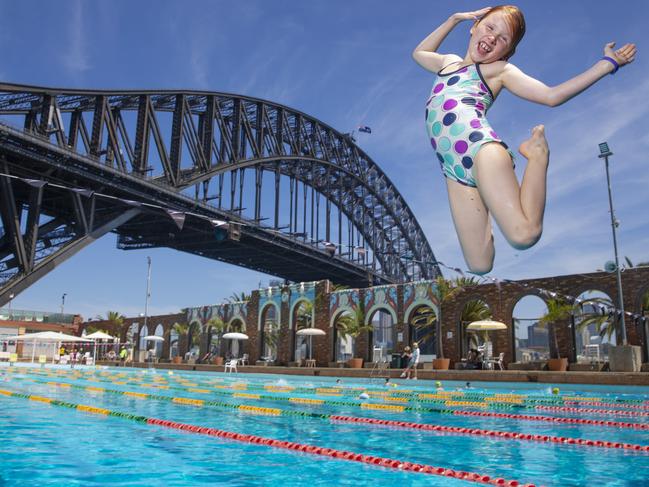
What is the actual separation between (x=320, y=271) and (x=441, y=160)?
191 ft

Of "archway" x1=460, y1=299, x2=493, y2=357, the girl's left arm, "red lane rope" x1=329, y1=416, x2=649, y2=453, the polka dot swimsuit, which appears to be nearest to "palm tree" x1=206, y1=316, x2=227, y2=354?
"archway" x1=460, y1=299, x2=493, y2=357

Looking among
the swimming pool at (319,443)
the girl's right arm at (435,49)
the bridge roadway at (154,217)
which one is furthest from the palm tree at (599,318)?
the girl's right arm at (435,49)

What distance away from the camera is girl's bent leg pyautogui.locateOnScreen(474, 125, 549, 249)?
7.83 ft

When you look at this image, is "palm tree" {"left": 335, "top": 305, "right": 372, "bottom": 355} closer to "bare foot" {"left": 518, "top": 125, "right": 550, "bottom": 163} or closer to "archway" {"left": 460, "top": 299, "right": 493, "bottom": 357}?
"archway" {"left": 460, "top": 299, "right": 493, "bottom": 357}

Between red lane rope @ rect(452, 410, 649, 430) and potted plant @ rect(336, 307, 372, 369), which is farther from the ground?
potted plant @ rect(336, 307, 372, 369)

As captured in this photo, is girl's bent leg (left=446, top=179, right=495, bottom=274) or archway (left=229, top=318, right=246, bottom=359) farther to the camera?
archway (left=229, top=318, right=246, bottom=359)

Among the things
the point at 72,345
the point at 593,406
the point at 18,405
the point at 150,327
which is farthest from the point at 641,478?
the point at 72,345

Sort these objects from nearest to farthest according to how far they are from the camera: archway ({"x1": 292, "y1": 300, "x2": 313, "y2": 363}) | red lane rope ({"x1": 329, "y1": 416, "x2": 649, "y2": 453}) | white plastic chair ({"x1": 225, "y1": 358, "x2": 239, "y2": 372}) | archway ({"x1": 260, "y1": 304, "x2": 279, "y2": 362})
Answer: red lane rope ({"x1": 329, "y1": 416, "x2": 649, "y2": 453}), white plastic chair ({"x1": 225, "y1": 358, "x2": 239, "y2": 372}), archway ({"x1": 292, "y1": 300, "x2": 313, "y2": 363}), archway ({"x1": 260, "y1": 304, "x2": 279, "y2": 362})

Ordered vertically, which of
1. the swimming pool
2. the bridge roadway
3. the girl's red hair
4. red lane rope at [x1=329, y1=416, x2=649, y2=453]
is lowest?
the swimming pool

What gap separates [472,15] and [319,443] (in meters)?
5.84

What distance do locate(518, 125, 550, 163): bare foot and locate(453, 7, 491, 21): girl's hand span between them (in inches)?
25.7

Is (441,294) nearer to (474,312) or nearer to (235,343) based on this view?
(474,312)

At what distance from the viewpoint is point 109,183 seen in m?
33.4

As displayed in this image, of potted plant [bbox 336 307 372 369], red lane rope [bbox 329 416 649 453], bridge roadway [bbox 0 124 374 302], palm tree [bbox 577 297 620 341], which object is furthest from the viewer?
bridge roadway [bbox 0 124 374 302]
